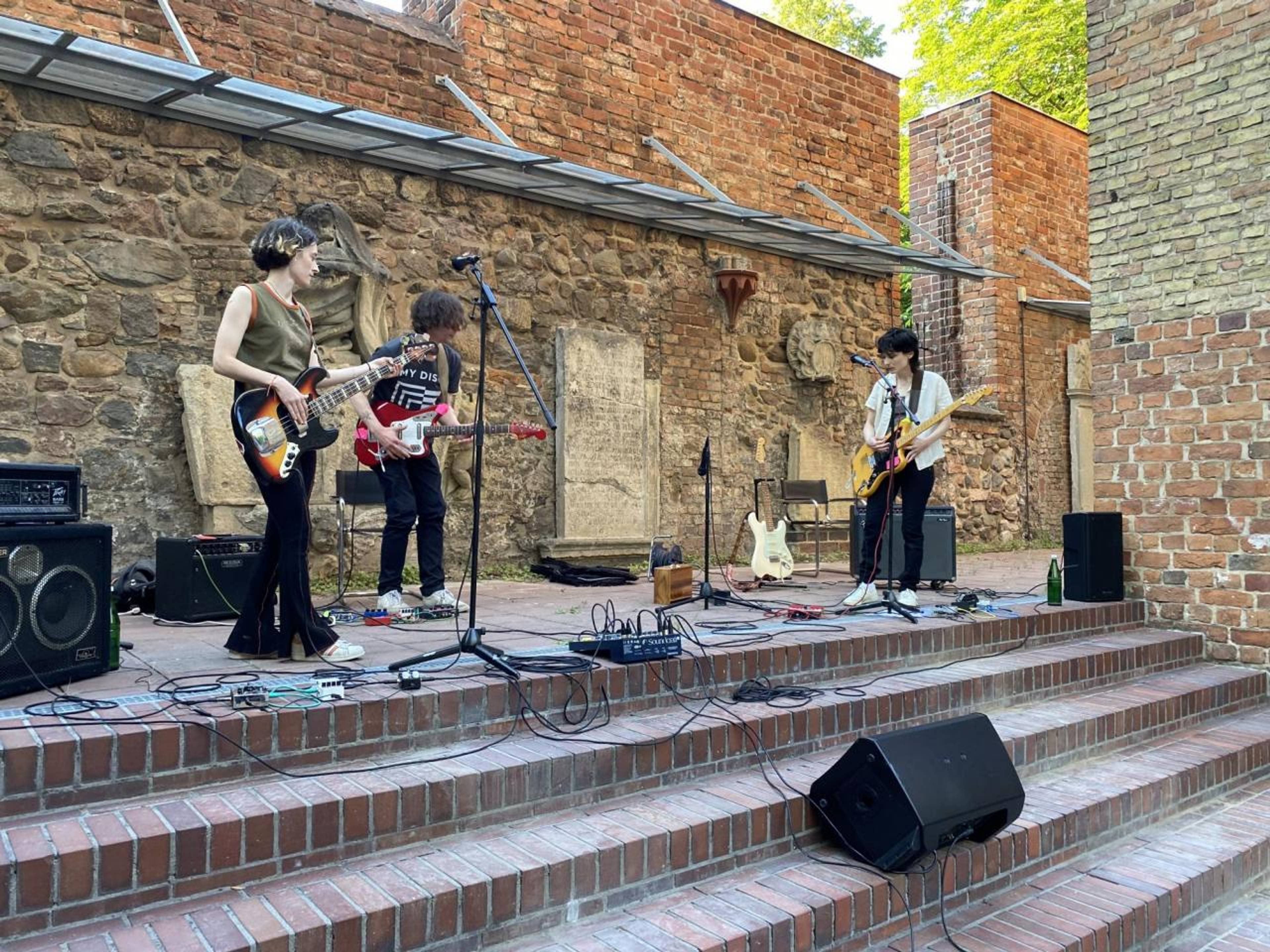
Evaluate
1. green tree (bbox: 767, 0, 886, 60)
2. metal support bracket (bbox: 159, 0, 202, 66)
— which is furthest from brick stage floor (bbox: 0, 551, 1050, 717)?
green tree (bbox: 767, 0, 886, 60)

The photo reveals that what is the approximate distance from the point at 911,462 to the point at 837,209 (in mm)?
4482

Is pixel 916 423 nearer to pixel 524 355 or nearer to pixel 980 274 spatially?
pixel 524 355

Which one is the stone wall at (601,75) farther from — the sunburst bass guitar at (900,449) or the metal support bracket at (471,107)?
the sunburst bass guitar at (900,449)

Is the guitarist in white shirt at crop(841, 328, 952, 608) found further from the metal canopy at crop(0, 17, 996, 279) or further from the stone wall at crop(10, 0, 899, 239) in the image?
the stone wall at crop(10, 0, 899, 239)

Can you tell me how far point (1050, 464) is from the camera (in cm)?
1282

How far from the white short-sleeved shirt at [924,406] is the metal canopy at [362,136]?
7.85 ft

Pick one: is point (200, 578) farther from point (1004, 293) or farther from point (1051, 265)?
point (1051, 265)

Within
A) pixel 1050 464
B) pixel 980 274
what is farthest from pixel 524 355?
pixel 1050 464

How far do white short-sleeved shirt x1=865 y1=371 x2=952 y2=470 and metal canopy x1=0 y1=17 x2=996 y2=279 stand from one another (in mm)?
2394

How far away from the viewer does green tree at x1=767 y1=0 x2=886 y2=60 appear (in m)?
25.5

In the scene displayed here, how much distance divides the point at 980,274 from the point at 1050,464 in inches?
162

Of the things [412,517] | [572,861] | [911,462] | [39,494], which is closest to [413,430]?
[412,517]

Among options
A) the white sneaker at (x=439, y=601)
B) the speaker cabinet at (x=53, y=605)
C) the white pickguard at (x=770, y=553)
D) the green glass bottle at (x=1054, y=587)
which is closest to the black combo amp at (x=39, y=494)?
the speaker cabinet at (x=53, y=605)

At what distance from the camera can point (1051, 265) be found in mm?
12211
